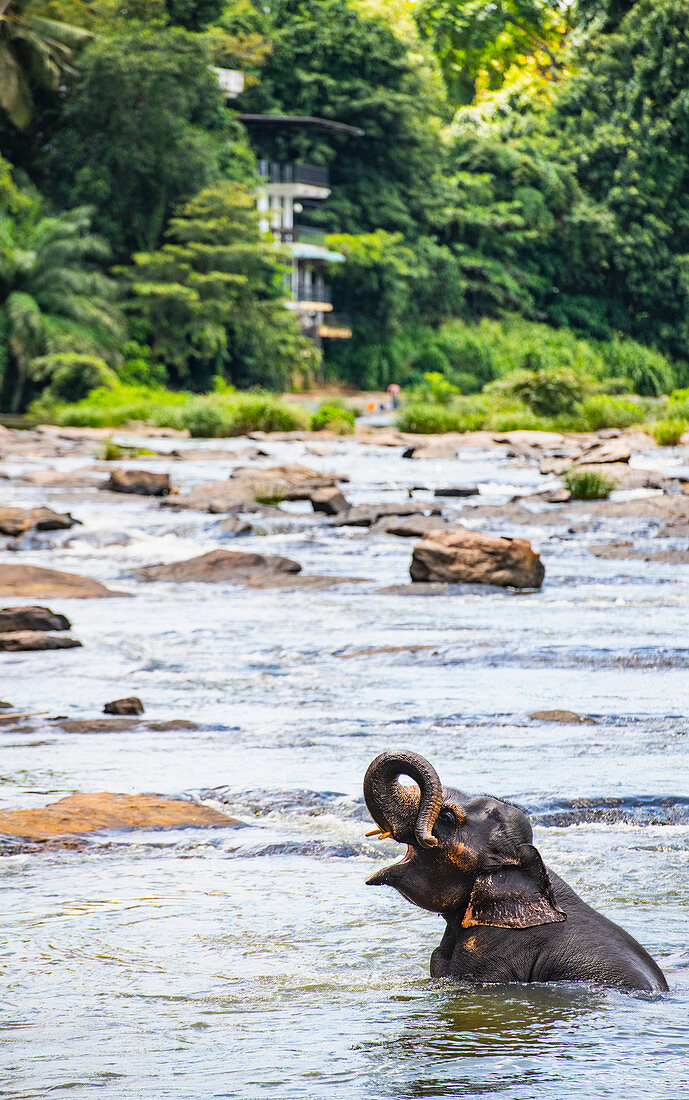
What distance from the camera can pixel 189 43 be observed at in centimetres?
3944

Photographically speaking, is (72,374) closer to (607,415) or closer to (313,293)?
(607,415)

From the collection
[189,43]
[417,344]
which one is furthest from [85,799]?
[417,344]

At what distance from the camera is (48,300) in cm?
3666

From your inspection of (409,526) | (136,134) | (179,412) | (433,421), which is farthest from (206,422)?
(409,526)

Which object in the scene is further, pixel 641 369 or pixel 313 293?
pixel 641 369

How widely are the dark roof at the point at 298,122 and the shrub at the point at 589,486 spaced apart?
109ft

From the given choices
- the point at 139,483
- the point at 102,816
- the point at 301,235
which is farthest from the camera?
the point at 301,235

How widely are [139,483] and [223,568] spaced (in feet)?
23.5

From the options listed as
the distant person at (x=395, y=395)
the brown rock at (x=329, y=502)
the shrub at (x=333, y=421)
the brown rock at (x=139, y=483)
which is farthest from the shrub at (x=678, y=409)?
the brown rock at (x=329, y=502)

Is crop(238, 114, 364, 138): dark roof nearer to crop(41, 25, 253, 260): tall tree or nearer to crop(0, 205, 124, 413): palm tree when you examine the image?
crop(41, 25, 253, 260): tall tree

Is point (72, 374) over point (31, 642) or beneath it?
over

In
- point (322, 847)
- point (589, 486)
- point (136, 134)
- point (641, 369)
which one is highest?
point (136, 134)

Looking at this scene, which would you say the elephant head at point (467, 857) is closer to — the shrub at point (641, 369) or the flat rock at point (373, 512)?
the flat rock at point (373, 512)

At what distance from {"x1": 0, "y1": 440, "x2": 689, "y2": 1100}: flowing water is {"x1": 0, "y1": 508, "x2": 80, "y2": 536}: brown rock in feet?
14.6
